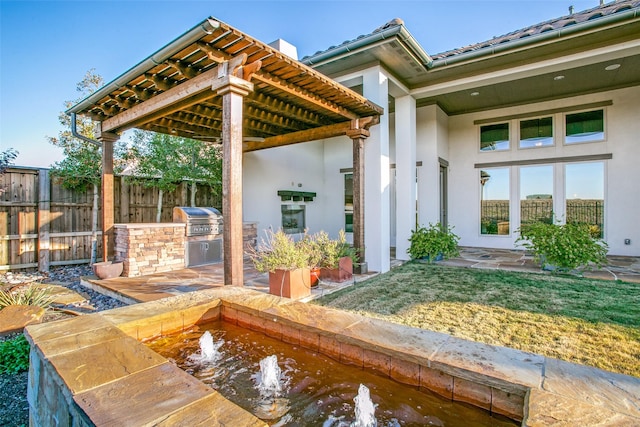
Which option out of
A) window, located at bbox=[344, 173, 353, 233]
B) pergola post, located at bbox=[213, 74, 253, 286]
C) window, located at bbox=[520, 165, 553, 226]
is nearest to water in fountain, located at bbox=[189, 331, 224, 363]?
pergola post, located at bbox=[213, 74, 253, 286]

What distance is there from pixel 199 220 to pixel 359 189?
126 inches

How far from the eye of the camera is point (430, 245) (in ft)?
21.5

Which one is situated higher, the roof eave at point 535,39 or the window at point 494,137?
the roof eave at point 535,39

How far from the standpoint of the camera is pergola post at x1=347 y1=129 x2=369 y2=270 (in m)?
5.64

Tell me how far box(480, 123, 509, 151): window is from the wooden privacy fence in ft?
29.0

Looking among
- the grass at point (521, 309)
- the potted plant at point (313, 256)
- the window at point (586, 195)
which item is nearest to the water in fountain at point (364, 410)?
the grass at point (521, 309)

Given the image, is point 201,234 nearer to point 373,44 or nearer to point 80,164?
point 80,164

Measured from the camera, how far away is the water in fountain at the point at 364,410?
174 cm

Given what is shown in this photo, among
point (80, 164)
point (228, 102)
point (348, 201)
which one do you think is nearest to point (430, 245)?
point (348, 201)

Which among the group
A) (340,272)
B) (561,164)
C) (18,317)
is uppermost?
(561,164)

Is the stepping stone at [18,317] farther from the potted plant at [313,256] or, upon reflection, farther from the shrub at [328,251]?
the shrub at [328,251]

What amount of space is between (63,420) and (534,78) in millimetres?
8390

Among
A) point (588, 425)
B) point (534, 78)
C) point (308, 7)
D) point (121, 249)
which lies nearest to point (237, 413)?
point (588, 425)

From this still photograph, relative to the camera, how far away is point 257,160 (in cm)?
816
